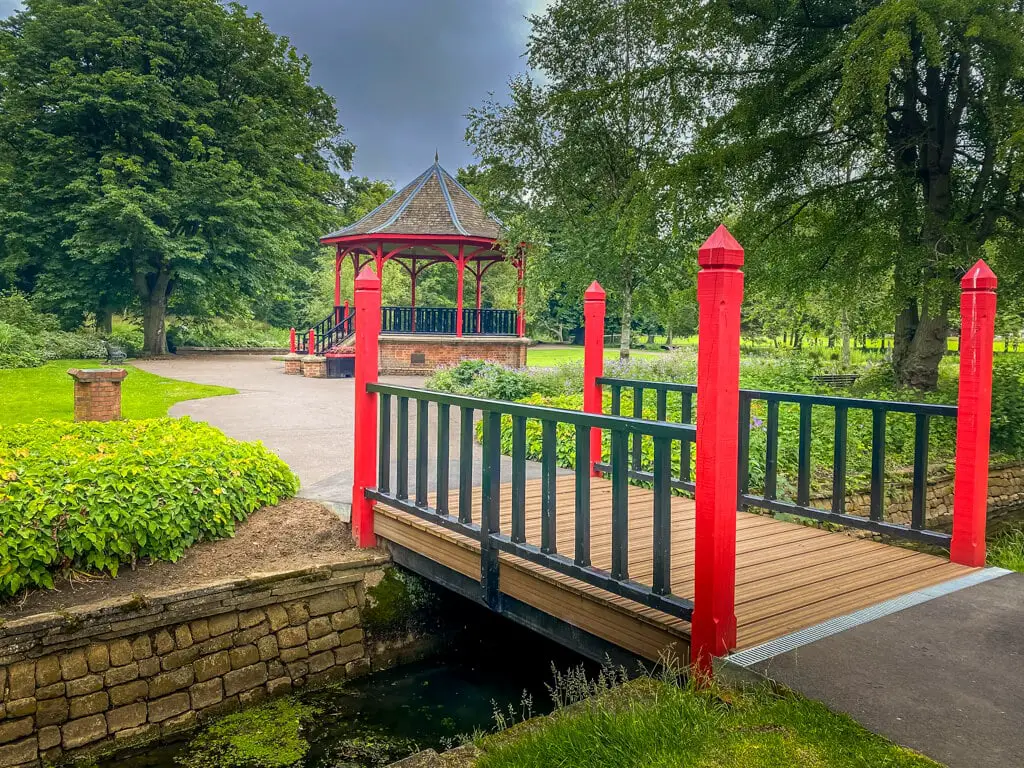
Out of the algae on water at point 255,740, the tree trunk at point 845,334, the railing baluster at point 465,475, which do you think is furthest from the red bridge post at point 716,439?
the tree trunk at point 845,334

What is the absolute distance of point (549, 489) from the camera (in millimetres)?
3311

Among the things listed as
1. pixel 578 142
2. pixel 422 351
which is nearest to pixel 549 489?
pixel 578 142

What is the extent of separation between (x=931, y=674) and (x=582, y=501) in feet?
4.65

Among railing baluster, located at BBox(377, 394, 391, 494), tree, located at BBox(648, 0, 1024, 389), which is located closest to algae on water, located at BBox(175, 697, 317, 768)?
railing baluster, located at BBox(377, 394, 391, 494)

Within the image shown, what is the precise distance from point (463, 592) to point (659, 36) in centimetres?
864

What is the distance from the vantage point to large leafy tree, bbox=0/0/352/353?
2003 cm

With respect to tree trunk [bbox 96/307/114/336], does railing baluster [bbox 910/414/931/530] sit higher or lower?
lower

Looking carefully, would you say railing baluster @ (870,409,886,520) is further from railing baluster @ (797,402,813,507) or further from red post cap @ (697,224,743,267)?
red post cap @ (697,224,743,267)

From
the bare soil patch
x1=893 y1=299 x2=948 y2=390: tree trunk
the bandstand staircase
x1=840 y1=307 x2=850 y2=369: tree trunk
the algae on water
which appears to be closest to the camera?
the algae on water

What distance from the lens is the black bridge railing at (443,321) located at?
19516 mm

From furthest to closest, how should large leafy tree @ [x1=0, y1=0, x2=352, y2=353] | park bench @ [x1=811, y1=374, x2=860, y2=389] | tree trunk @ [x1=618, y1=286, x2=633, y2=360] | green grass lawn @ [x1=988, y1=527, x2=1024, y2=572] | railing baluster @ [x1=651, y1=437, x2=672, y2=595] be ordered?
large leafy tree @ [x1=0, y1=0, x2=352, y2=353] < tree trunk @ [x1=618, y1=286, x2=633, y2=360] < park bench @ [x1=811, y1=374, x2=860, y2=389] < green grass lawn @ [x1=988, y1=527, x2=1024, y2=572] < railing baluster @ [x1=651, y1=437, x2=672, y2=595]

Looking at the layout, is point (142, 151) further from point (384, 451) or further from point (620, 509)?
point (620, 509)

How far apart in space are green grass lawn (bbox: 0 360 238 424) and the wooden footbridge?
6148 millimetres

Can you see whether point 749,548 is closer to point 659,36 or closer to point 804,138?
point 804,138
